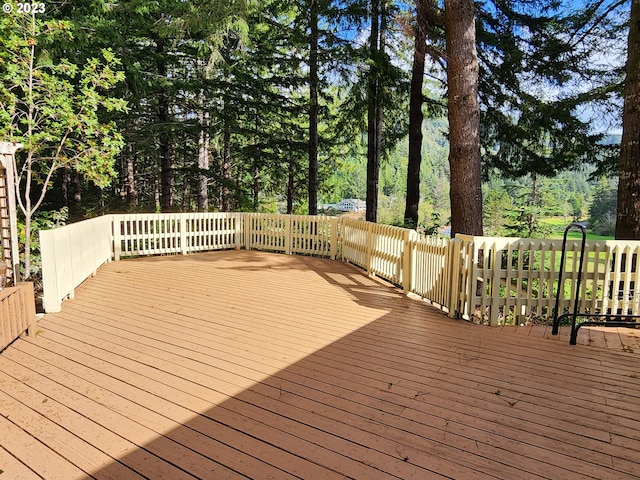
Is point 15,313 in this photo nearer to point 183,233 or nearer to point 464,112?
point 183,233

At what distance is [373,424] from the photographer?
2.59 meters

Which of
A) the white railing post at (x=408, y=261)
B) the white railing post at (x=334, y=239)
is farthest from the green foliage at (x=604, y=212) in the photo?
the white railing post at (x=408, y=261)

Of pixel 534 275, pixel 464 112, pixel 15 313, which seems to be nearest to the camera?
pixel 15 313

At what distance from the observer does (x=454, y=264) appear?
5074mm

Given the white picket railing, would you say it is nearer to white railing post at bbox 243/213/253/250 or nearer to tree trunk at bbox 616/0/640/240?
tree trunk at bbox 616/0/640/240

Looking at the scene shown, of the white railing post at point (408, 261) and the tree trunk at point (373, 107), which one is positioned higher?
the tree trunk at point (373, 107)

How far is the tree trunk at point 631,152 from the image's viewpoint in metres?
5.74

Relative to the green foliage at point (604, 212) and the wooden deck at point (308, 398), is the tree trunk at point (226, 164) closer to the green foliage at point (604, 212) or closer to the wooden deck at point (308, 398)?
the wooden deck at point (308, 398)

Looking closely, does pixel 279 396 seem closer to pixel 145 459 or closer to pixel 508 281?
pixel 145 459

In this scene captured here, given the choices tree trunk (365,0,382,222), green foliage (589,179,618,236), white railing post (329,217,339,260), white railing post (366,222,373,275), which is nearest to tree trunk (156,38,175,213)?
tree trunk (365,0,382,222)

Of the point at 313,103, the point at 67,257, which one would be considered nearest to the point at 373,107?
the point at 313,103

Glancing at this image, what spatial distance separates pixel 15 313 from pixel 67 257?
2.00 metres

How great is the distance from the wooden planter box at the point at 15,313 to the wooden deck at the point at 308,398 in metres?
0.15

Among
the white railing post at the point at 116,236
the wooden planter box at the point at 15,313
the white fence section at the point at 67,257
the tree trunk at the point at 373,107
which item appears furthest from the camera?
the tree trunk at the point at 373,107
